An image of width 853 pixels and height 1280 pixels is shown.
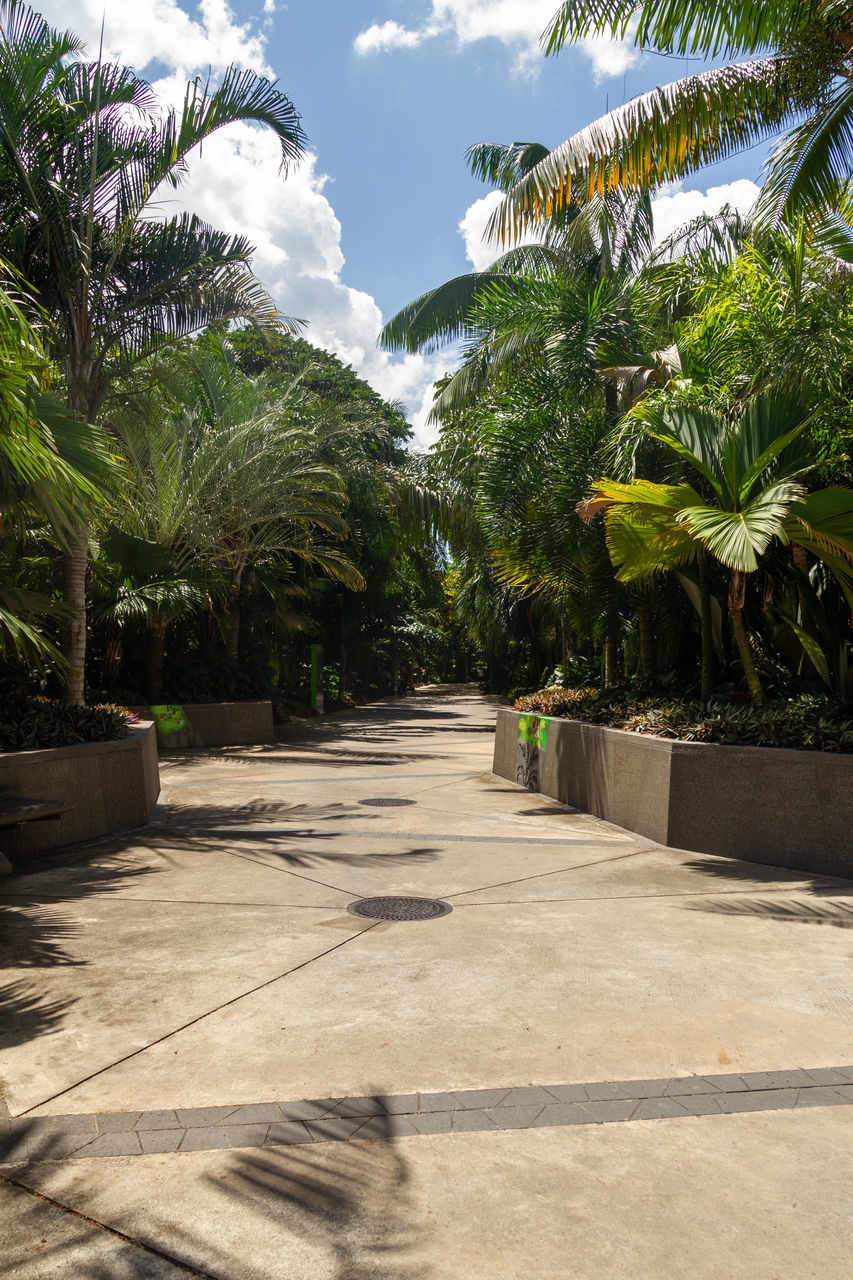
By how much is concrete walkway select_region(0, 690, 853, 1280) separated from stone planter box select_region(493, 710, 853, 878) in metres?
0.32

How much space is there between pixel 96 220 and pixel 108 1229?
912 centimetres

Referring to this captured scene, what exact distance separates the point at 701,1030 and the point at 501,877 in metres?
2.80

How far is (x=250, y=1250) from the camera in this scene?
2.46 metres

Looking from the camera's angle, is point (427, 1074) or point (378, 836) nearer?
point (427, 1074)

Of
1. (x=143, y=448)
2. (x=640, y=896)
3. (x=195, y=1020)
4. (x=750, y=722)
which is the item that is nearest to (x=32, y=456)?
(x=195, y=1020)

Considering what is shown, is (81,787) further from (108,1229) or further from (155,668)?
(155,668)

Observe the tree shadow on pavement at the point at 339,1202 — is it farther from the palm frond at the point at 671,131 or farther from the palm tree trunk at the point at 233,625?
the palm tree trunk at the point at 233,625

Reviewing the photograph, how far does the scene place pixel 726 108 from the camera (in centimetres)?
862

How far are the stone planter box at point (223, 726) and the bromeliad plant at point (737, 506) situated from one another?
9.62m

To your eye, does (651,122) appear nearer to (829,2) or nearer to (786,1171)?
(829,2)

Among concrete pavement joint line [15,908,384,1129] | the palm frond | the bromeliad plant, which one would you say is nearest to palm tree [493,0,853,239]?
the palm frond

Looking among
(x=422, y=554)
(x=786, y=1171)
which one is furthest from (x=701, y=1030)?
(x=422, y=554)

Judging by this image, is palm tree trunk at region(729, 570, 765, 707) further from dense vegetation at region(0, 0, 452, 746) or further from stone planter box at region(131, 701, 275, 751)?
stone planter box at region(131, 701, 275, 751)

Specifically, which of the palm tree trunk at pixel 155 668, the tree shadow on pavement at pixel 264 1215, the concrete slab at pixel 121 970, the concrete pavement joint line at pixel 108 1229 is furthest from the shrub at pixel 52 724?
the palm tree trunk at pixel 155 668
